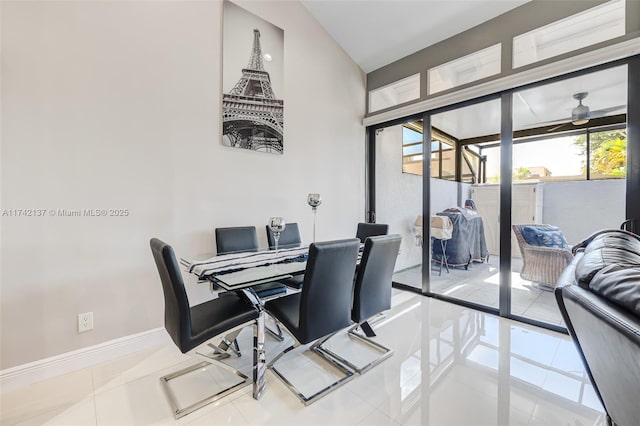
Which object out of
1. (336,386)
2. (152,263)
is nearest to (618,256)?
(336,386)

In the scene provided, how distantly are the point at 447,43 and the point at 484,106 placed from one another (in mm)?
895

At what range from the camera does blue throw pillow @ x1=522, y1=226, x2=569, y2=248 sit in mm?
2607

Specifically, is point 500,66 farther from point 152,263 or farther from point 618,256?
point 152,263

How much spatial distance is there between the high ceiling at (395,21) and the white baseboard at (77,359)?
3.86m

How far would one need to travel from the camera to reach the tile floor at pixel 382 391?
152cm

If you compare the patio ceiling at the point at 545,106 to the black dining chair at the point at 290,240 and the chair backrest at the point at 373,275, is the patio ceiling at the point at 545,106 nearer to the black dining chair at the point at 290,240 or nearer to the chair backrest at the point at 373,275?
the chair backrest at the point at 373,275

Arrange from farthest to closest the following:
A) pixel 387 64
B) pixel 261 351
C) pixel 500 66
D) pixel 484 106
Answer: pixel 387 64
pixel 484 106
pixel 500 66
pixel 261 351

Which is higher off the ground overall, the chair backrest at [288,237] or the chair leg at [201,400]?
the chair backrest at [288,237]

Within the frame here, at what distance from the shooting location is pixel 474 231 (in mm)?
3217

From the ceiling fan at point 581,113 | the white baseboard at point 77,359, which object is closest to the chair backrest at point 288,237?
the white baseboard at point 77,359

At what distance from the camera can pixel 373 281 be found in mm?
1975

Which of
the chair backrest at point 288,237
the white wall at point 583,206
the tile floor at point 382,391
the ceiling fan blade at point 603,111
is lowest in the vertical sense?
the tile floor at point 382,391

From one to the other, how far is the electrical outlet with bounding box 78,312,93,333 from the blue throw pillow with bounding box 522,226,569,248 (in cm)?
390

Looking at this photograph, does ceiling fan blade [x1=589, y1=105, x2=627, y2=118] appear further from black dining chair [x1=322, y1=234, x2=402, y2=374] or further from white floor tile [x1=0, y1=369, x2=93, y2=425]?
white floor tile [x1=0, y1=369, x2=93, y2=425]
